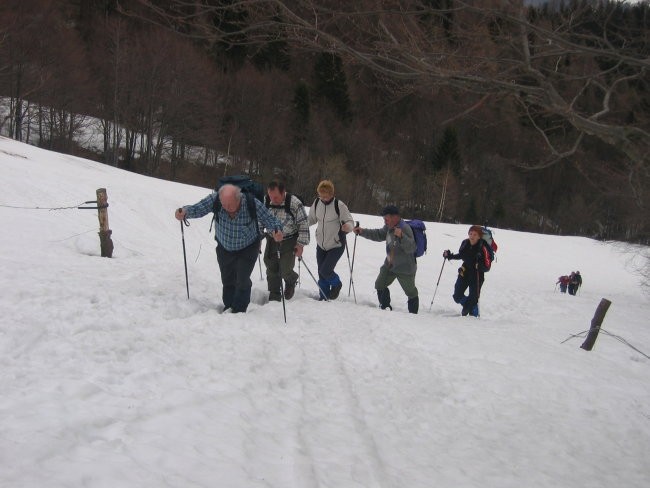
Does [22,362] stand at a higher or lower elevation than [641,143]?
lower

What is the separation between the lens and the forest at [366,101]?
4.16 metres

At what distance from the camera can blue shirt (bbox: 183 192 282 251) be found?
19.2ft

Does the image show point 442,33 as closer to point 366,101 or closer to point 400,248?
point 400,248

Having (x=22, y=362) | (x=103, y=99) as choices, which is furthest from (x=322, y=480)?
(x=103, y=99)

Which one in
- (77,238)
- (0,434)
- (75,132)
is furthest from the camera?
(75,132)

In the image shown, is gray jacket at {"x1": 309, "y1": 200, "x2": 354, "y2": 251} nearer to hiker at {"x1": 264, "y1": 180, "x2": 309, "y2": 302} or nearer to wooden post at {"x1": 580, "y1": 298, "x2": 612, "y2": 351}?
hiker at {"x1": 264, "y1": 180, "x2": 309, "y2": 302}

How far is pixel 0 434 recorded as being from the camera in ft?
8.15

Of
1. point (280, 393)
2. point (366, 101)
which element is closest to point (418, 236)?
point (280, 393)

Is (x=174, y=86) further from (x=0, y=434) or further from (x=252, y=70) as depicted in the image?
(x=0, y=434)

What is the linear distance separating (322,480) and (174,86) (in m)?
42.2

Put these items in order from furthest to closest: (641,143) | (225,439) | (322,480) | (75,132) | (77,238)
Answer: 1. (75,132)
2. (77,238)
3. (641,143)
4. (225,439)
5. (322,480)

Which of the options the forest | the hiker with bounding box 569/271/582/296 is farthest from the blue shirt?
the hiker with bounding box 569/271/582/296

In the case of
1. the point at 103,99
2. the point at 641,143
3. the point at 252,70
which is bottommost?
the point at 641,143

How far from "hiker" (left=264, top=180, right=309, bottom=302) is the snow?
0.54 metres
